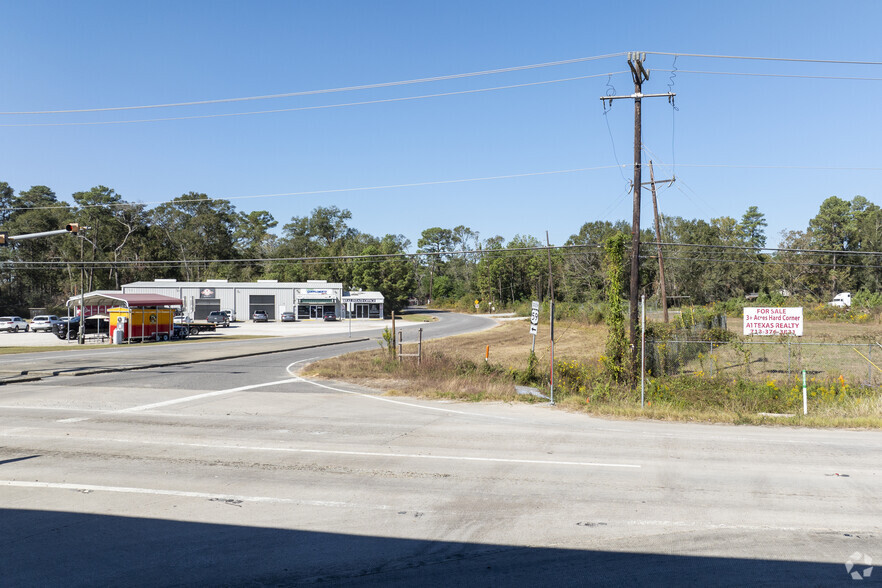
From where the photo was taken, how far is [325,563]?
5855 millimetres

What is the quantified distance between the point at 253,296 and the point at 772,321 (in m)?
76.9

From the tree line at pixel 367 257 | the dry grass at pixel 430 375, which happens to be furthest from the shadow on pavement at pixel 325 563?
the tree line at pixel 367 257

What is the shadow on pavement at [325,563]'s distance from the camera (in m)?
5.51

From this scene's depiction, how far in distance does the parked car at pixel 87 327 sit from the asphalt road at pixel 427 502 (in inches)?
1455

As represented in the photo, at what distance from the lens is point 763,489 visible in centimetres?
845

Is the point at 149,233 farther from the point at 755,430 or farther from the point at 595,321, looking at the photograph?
the point at 755,430

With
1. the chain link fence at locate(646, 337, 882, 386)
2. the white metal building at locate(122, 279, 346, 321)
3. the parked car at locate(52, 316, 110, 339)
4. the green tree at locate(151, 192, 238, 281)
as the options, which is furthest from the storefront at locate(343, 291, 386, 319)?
the chain link fence at locate(646, 337, 882, 386)

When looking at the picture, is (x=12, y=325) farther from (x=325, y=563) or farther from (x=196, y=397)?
(x=325, y=563)

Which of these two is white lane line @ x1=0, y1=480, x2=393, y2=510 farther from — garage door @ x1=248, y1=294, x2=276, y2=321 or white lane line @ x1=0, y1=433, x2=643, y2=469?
garage door @ x1=248, y1=294, x2=276, y2=321

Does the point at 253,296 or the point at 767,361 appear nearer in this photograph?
the point at 767,361

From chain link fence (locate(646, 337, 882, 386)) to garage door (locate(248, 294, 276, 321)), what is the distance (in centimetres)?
6624

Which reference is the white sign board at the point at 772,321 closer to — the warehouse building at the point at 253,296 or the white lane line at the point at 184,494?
the white lane line at the point at 184,494

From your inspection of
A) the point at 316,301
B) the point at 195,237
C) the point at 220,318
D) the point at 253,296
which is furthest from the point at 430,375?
the point at 195,237

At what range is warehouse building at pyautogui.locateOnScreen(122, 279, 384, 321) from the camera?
84.6 metres
